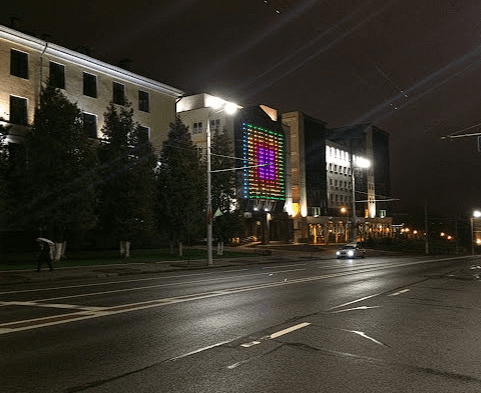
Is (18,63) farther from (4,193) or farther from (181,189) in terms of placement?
(181,189)

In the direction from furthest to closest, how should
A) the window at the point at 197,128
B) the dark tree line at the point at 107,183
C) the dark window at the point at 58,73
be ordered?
1. the window at the point at 197,128
2. the dark window at the point at 58,73
3. the dark tree line at the point at 107,183

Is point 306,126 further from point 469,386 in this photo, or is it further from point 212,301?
point 469,386

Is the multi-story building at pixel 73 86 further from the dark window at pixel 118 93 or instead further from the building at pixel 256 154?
the building at pixel 256 154

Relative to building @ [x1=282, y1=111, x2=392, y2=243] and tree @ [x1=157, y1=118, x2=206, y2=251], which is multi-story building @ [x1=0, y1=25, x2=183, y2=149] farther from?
building @ [x1=282, y1=111, x2=392, y2=243]

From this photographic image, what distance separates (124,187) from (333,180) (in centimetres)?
5581

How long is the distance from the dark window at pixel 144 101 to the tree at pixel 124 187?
11079mm

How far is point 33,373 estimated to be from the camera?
5.94 meters

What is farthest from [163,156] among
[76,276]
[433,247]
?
[433,247]

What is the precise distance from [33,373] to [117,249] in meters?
38.8

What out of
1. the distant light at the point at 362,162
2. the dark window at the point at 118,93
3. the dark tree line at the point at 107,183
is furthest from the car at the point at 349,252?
the distant light at the point at 362,162

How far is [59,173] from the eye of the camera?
28.5 m

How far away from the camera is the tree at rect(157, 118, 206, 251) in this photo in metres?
37.4

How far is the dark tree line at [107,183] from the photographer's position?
1116 inches

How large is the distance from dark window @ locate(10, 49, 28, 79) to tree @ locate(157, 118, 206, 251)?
1149cm
